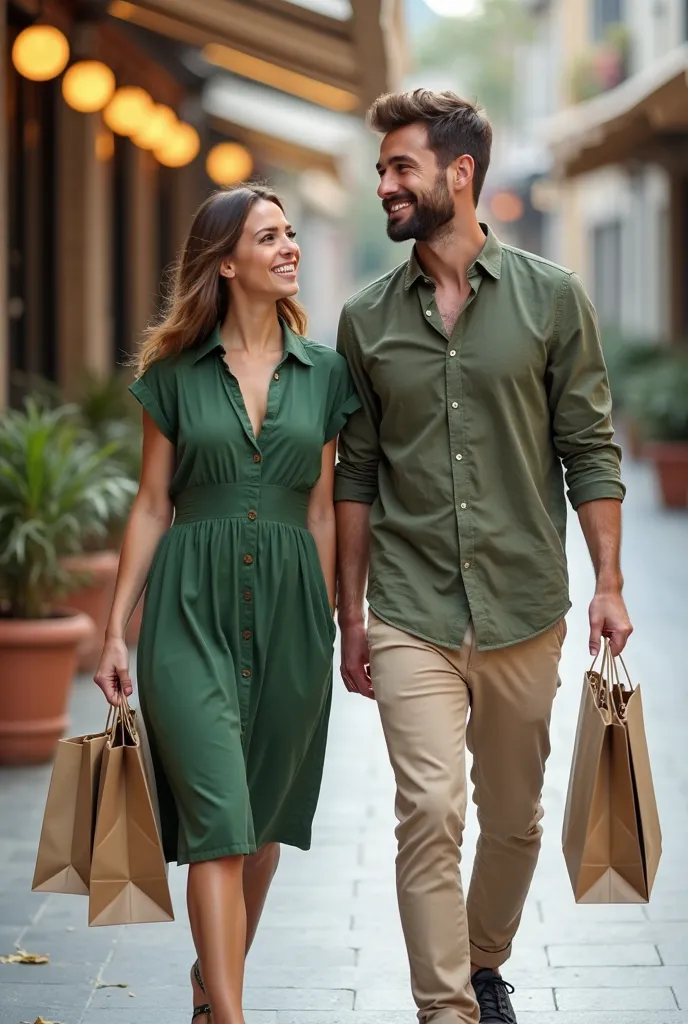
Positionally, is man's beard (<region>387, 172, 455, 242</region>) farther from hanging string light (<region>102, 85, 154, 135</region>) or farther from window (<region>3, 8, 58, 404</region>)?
hanging string light (<region>102, 85, 154, 135</region>)

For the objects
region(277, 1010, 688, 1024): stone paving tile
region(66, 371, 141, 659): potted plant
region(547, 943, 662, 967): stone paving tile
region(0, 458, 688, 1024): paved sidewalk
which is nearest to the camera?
region(277, 1010, 688, 1024): stone paving tile

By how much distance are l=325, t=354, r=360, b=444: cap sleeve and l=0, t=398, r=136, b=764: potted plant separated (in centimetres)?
289

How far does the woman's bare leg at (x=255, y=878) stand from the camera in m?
3.88

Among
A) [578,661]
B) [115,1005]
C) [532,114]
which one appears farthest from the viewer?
[532,114]

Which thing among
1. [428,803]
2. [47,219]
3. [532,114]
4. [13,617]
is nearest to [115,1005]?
[428,803]

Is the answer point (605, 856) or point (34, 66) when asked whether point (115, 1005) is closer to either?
point (605, 856)

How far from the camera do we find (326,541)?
12.8ft

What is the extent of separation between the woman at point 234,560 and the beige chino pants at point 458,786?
0.75ft

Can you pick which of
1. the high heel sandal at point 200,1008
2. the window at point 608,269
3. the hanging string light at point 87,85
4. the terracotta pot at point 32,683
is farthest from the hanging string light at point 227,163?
the window at point 608,269

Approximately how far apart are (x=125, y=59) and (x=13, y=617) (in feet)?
25.8

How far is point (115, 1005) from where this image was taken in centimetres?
415

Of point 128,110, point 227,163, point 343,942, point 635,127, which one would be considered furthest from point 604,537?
point 635,127

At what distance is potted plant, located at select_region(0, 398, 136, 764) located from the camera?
6.57 m

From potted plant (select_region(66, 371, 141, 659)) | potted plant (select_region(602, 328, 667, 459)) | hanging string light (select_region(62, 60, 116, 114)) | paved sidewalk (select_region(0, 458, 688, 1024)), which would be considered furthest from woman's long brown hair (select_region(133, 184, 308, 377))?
potted plant (select_region(602, 328, 667, 459))
